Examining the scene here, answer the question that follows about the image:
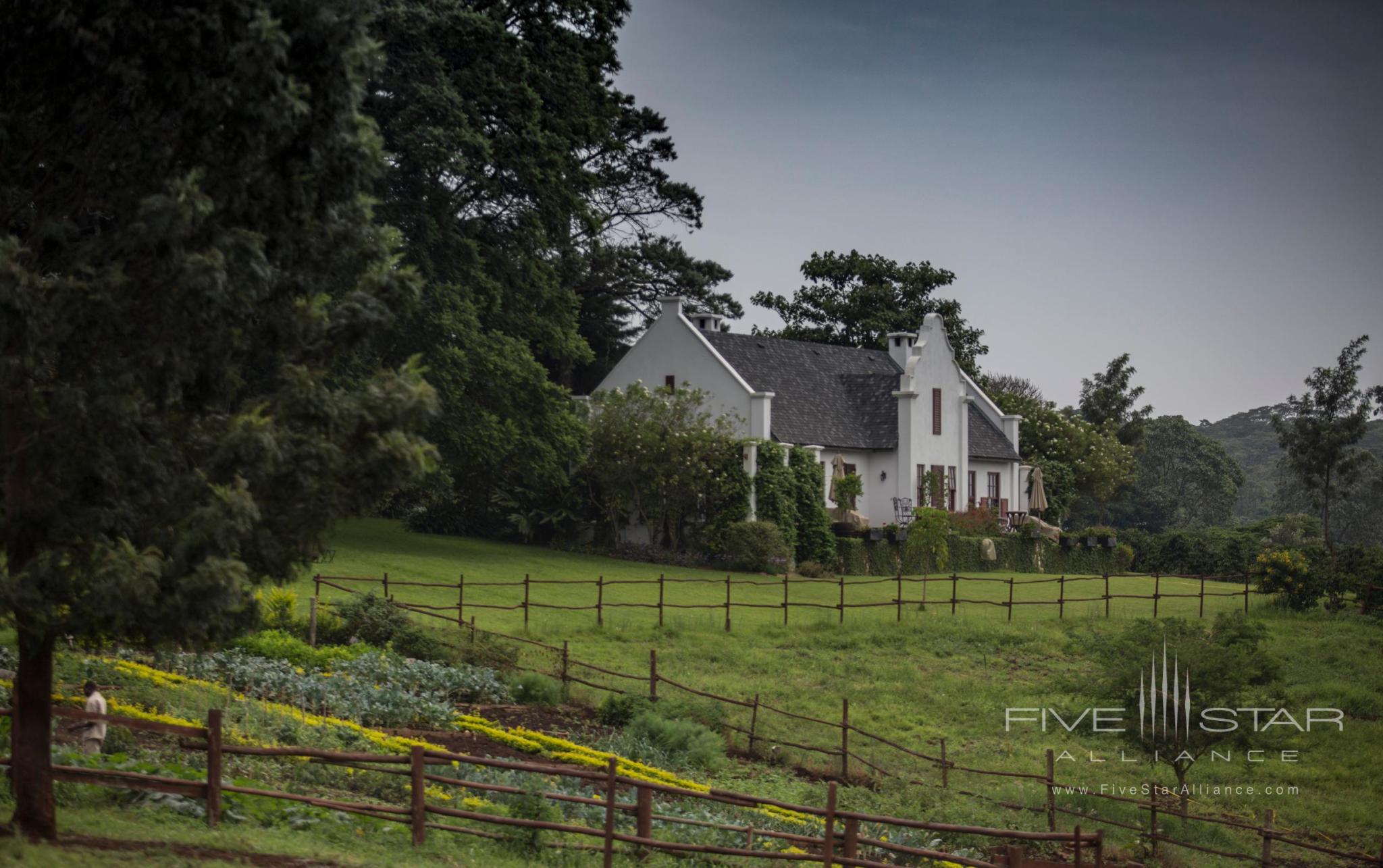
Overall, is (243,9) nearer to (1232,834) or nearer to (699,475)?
(1232,834)

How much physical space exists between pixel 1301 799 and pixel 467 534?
31.4 meters

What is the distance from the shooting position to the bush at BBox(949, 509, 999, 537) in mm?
48406

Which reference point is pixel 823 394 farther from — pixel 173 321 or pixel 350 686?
pixel 173 321

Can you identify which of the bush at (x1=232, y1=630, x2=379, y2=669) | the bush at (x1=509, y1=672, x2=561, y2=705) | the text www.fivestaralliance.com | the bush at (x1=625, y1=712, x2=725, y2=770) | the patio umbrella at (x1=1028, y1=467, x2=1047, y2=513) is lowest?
the text www.fivestaralliance.com

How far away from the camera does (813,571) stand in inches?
1639

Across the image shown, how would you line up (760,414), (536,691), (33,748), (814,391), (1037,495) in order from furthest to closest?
(1037,495) → (814,391) → (760,414) → (536,691) → (33,748)

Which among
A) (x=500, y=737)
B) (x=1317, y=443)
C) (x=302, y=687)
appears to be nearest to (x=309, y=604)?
(x=302, y=687)

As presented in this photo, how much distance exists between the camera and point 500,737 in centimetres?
1855

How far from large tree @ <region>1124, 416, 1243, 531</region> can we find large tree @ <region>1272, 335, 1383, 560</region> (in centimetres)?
2527

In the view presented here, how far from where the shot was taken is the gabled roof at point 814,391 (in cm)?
4912

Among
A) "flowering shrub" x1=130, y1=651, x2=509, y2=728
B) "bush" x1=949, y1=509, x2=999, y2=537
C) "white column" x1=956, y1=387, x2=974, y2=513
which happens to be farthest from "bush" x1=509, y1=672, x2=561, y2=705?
"white column" x1=956, y1=387, x2=974, y2=513

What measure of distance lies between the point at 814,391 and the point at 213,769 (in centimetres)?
4123

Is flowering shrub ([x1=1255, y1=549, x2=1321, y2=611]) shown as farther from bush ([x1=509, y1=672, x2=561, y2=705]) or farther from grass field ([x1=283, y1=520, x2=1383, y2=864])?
bush ([x1=509, y1=672, x2=561, y2=705])

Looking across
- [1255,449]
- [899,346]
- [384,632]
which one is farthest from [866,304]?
[1255,449]
